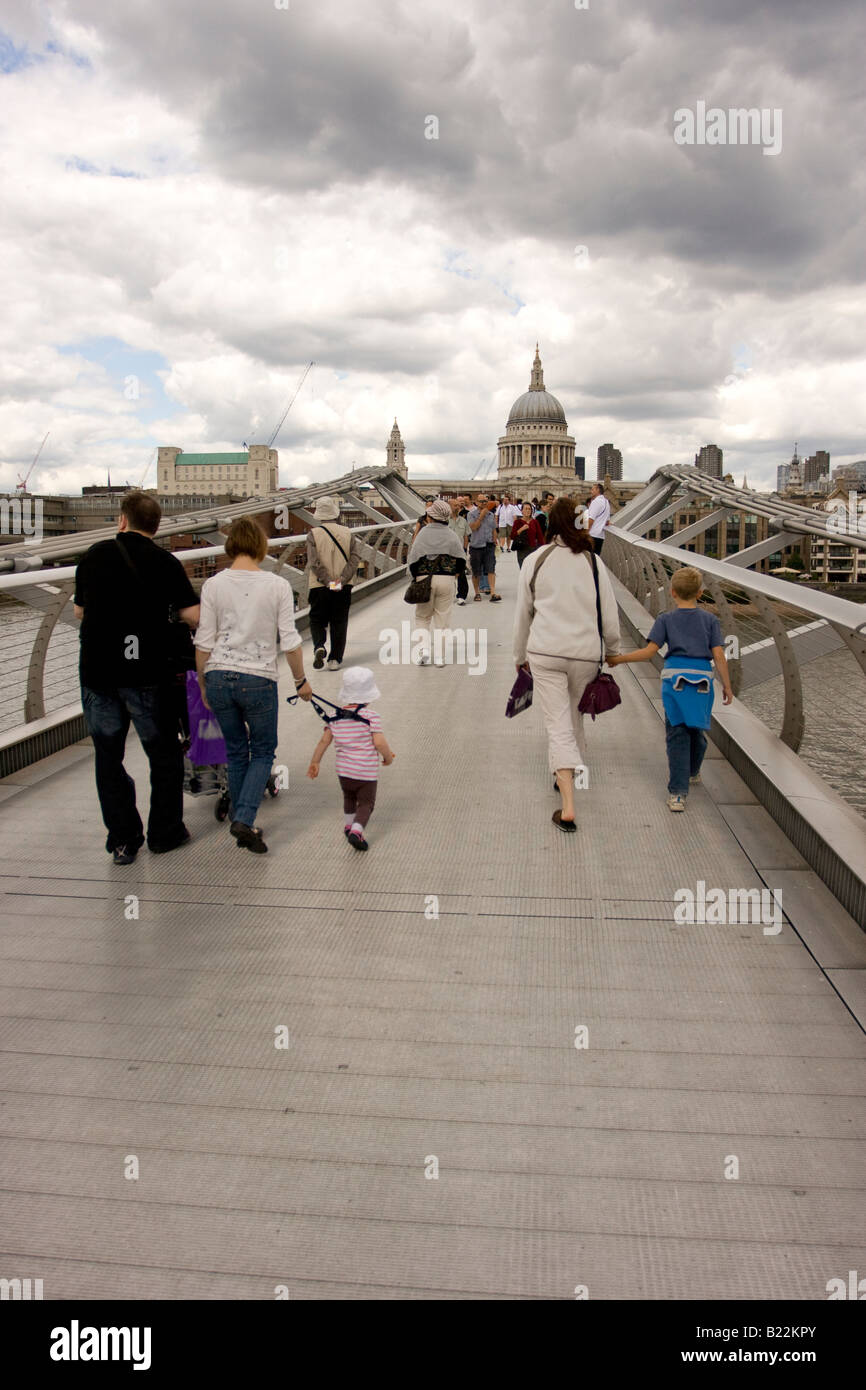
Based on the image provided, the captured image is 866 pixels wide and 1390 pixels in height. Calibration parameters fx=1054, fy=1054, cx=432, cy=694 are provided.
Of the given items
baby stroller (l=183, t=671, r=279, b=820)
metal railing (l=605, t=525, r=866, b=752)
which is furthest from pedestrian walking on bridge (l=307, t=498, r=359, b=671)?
baby stroller (l=183, t=671, r=279, b=820)

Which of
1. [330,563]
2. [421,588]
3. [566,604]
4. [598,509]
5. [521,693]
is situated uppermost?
[598,509]

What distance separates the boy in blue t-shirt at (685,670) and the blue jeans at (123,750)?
92.9 inches

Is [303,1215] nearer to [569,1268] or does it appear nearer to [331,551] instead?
[569,1268]

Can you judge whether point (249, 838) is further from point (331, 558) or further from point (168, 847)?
point (331, 558)

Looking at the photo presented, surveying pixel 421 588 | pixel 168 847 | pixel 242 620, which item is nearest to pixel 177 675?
pixel 242 620

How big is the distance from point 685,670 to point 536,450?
167m

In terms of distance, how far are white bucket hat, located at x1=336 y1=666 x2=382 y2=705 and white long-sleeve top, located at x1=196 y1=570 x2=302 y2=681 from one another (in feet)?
1.01

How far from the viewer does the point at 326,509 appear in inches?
379

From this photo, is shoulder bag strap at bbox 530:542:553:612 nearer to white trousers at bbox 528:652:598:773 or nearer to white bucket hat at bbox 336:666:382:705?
white trousers at bbox 528:652:598:773

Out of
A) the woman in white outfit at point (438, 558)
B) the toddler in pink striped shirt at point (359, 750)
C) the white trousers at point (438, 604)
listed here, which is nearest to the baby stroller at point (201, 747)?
the toddler in pink striped shirt at point (359, 750)

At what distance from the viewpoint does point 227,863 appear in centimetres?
504

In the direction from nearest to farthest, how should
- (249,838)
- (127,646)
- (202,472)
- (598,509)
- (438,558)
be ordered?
(127,646)
(249,838)
(438,558)
(598,509)
(202,472)
